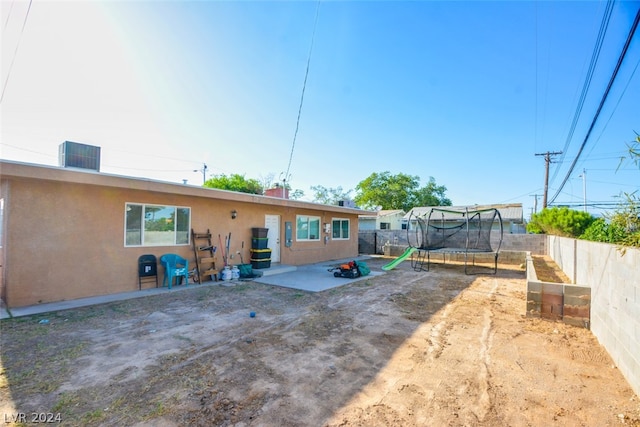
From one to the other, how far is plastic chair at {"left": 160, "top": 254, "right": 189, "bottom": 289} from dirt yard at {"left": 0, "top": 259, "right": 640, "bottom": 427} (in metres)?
1.59

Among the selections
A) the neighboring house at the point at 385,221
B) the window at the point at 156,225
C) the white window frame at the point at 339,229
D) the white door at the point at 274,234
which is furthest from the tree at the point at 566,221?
the window at the point at 156,225

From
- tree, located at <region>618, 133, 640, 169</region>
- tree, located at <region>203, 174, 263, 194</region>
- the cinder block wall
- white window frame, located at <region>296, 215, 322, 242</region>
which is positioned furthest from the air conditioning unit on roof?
tree, located at <region>203, 174, 263, 194</region>

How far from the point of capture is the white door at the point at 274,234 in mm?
10031

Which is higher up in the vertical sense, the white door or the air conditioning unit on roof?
the air conditioning unit on roof

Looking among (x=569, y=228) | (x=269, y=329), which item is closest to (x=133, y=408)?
(x=269, y=329)

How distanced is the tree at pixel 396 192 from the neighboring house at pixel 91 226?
23.5 meters

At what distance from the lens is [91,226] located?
593cm

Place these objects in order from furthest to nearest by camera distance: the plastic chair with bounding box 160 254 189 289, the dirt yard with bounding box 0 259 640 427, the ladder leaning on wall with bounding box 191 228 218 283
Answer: the ladder leaning on wall with bounding box 191 228 218 283, the plastic chair with bounding box 160 254 189 289, the dirt yard with bounding box 0 259 640 427

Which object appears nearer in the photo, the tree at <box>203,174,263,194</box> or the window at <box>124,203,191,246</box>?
the window at <box>124,203,191,246</box>

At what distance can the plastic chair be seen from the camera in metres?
6.94

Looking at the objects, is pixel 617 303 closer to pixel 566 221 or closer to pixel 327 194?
pixel 566 221

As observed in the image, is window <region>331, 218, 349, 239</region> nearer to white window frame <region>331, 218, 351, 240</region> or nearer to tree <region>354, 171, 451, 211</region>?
white window frame <region>331, 218, 351, 240</region>

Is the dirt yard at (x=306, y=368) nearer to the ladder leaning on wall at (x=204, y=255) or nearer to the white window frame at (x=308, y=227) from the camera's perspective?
the ladder leaning on wall at (x=204, y=255)

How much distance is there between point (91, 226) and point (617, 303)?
8322mm
